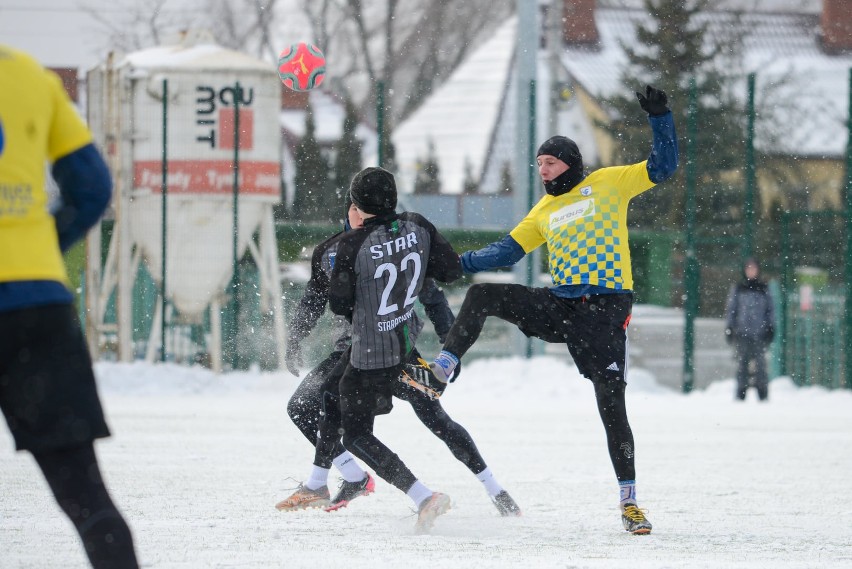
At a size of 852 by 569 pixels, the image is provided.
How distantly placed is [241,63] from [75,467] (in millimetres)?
12427

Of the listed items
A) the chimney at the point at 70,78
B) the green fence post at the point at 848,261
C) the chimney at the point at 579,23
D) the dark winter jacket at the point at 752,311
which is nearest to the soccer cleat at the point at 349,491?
the dark winter jacket at the point at 752,311

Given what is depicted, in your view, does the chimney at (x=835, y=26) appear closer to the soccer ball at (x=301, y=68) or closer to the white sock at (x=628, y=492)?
the soccer ball at (x=301, y=68)

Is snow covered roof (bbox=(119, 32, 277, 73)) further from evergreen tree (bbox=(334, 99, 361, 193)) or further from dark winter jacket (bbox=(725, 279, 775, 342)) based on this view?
dark winter jacket (bbox=(725, 279, 775, 342))

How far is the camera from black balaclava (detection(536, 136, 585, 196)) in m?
6.13

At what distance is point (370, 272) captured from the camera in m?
5.67

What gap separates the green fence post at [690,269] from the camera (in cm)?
1458

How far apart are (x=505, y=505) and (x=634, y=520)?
0.74m

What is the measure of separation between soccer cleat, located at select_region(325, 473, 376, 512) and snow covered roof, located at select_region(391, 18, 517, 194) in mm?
20072

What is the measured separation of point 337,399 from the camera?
6.22 meters

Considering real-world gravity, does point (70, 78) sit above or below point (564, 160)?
above

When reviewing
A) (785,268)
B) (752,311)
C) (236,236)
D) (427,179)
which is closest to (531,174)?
(752,311)

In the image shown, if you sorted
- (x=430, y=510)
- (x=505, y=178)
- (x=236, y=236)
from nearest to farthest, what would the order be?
(x=430, y=510) < (x=236, y=236) < (x=505, y=178)

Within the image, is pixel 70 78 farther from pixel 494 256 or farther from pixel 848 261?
pixel 494 256

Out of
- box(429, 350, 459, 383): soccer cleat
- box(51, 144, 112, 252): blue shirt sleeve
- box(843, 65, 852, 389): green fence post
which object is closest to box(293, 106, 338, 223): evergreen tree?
box(843, 65, 852, 389): green fence post
